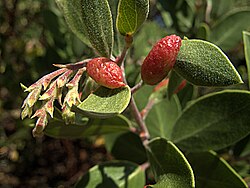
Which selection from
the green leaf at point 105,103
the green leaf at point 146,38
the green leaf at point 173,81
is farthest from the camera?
the green leaf at point 146,38

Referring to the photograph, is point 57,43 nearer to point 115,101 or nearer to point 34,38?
point 34,38

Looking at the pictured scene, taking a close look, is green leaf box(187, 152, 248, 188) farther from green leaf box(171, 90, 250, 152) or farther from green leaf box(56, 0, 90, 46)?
green leaf box(56, 0, 90, 46)

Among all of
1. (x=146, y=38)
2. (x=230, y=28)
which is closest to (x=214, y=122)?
(x=230, y=28)

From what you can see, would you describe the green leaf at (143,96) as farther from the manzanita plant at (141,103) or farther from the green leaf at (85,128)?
the green leaf at (85,128)

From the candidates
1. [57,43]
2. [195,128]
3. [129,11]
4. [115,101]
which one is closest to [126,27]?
[129,11]

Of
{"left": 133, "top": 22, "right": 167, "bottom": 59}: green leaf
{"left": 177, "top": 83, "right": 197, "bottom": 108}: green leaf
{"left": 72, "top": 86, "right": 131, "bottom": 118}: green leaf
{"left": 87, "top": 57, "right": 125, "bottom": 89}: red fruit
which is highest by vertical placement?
{"left": 87, "top": 57, "right": 125, "bottom": 89}: red fruit

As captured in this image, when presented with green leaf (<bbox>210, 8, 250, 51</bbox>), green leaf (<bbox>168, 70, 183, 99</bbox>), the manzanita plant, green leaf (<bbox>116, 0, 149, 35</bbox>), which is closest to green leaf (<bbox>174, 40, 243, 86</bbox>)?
the manzanita plant

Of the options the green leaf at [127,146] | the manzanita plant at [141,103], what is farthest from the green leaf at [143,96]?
the green leaf at [127,146]
